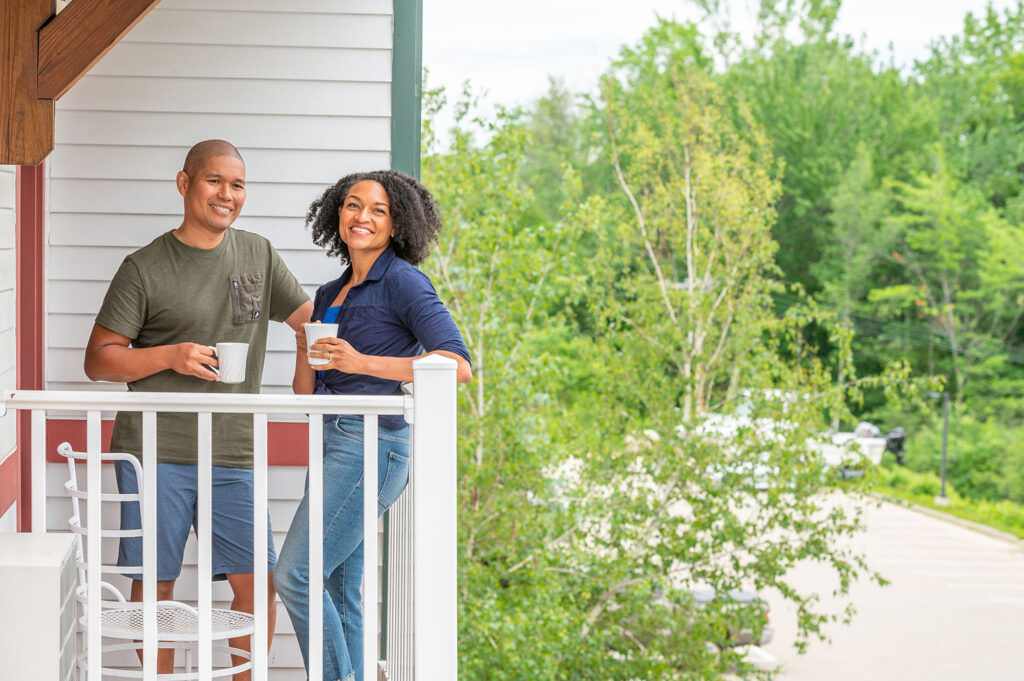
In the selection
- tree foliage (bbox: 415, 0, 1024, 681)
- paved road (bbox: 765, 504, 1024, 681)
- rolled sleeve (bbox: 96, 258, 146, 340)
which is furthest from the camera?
paved road (bbox: 765, 504, 1024, 681)

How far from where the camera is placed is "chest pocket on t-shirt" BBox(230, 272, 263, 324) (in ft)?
9.43

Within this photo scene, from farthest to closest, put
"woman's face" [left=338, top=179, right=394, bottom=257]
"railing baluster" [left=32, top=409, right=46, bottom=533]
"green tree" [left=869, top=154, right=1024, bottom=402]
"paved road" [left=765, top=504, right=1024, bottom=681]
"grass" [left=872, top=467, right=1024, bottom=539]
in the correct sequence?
"green tree" [left=869, top=154, right=1024, bottom=402] → "grass" [left=872, top=467, right=1024, bottom=539] → "paved road" [left=765, top=504, right=1024, bottom=681] → "woman's face" [left=338, top=179, right=394, bottom=257] → "railing baluster" [left=32, top=409, right=46, bottom=533]

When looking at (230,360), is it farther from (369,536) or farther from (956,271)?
(956,271)

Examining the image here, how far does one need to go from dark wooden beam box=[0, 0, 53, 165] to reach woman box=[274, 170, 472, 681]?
27.7 inches

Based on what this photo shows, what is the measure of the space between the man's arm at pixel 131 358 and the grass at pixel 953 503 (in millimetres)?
18777

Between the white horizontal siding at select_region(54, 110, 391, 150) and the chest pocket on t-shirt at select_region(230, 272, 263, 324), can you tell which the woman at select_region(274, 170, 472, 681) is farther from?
the white horizontal siding at select_region(54, 110, 391, 150)

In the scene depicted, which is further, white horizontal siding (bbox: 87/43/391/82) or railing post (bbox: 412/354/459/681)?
white horizontal siding (bbox: 87/43/391/82)

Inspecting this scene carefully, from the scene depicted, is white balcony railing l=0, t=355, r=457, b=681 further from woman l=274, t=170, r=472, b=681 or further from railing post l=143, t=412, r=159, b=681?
woman l=274, t=170, r=472, b=681

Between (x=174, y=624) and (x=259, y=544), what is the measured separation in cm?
52

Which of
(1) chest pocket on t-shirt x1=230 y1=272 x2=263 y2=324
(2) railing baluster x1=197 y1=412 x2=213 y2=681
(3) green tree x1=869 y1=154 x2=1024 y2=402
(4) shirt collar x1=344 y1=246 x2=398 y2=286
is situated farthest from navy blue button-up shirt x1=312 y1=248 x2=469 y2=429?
(3) green tree x1=869 y1=154 x2=1024 y2=402

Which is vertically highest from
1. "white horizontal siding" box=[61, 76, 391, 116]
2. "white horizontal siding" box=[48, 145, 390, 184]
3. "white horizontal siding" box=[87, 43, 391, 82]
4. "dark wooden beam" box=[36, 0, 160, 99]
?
"white horizontal siding" box=[87, 43, 391, 82]

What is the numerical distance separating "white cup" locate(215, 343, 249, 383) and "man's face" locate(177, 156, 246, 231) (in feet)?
2.31

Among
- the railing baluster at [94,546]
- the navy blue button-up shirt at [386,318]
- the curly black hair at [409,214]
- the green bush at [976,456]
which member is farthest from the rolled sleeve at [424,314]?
the green bush at [976,456]

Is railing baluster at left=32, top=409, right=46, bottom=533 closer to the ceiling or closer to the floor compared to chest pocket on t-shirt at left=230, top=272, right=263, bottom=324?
closer to the floor
